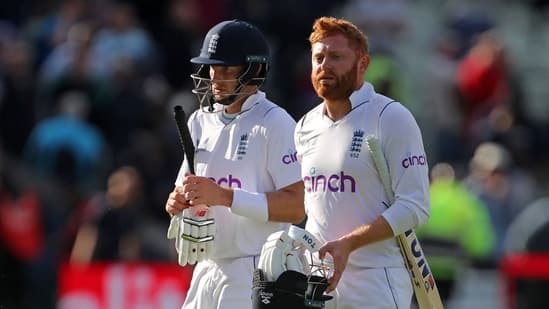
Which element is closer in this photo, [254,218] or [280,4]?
[254,218]

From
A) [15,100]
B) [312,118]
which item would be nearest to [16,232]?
[15,100]

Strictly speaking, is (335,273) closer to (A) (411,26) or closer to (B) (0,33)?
(B) (0,33)

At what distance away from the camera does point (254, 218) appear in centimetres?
840

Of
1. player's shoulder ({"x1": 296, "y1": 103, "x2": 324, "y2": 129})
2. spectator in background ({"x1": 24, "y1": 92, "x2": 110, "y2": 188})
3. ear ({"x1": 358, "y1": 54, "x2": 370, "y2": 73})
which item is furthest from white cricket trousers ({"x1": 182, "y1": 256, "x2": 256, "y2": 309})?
spectator in background ({"x1": 24, "y1": 92, "x2": 110, "y2": 188})

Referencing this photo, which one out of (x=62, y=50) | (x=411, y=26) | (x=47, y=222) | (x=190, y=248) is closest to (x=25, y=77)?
(x=62, y=50)

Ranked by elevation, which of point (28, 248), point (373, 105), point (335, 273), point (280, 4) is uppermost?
point (280, 4)

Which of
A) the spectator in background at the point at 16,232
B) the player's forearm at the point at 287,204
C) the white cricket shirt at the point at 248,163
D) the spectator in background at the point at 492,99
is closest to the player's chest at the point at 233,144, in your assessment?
the white cricket shirt at the point at 248,163

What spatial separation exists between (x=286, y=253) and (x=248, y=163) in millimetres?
784

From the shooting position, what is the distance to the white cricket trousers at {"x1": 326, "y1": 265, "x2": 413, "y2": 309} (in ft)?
25.9

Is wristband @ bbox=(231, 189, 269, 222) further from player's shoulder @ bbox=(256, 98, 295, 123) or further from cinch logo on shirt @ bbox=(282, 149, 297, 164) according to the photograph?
player's shoulder @ bbox=(256, 98, 295, 123)

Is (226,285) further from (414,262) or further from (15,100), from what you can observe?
(15,100)

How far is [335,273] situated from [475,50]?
10603mm

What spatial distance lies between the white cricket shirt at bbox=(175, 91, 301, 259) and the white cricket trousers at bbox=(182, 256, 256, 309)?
50mm

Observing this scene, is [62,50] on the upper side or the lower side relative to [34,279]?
upper
